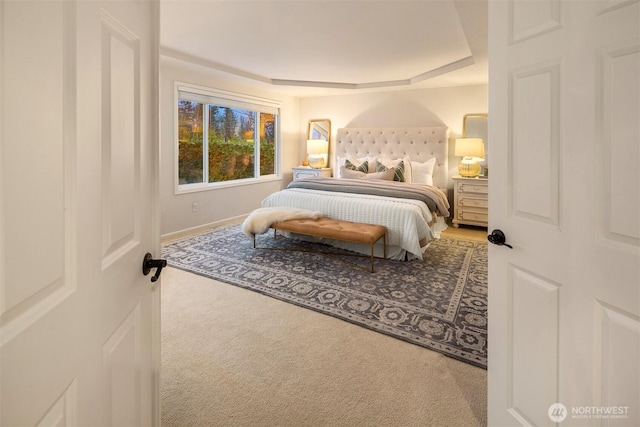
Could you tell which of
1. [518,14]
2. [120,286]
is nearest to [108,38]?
[120,286]

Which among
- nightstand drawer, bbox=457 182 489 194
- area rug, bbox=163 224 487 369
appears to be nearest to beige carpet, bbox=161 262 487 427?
area rug, bbox=163 224 487 369

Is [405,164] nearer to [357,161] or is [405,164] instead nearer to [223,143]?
[357,161]

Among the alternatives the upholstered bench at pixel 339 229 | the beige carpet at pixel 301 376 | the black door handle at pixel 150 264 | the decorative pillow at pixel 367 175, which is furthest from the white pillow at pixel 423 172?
the black door handle at pixel 150 264

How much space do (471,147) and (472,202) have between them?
866 millimetres

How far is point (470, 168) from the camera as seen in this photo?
535 cm

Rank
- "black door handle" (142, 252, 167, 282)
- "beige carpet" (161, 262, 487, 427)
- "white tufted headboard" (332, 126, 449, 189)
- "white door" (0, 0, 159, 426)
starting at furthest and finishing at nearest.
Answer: "white tufted headboard" (332, 126, 449, 189) → "beige carpet" (161, 262, 487, 427) → "black door handle" (142, 252, 167, 282) → "white door" (0, 0, 159, 426)

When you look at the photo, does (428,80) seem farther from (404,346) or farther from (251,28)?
(404,346)

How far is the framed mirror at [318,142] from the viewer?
676 cm

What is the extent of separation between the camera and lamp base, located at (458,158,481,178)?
5336 mm

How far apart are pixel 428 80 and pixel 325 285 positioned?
4044 millimetres

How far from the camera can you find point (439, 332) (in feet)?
7.29
